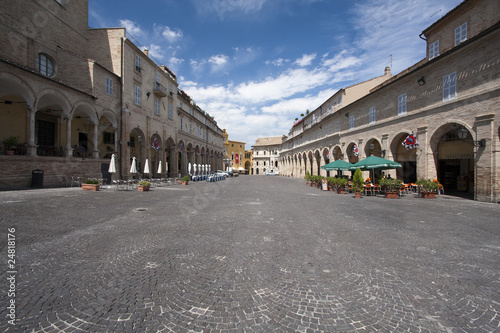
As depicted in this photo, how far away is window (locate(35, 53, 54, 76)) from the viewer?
702 inches

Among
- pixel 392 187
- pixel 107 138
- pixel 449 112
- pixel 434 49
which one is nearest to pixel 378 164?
pixel 392 187

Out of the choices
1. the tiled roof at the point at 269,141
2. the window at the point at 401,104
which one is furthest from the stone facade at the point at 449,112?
the tiled roof at the point at 269,141

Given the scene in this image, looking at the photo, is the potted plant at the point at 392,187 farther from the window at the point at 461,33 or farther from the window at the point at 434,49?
the window at the point at 434,49

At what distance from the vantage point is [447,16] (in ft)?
51.2

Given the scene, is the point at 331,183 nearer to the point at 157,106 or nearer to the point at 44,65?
the point at 157,106

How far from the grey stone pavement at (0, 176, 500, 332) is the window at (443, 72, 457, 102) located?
10830 mm

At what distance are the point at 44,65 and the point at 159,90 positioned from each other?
434 inches

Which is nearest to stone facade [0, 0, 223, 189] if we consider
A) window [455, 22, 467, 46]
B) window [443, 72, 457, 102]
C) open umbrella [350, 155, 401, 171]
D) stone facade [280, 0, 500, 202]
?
open umbrella [350, 155, 401, 171]

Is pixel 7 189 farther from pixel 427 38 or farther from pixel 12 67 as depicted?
pixel 427 38

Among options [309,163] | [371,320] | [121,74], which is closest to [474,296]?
[371,320]

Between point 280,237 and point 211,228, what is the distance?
2084 millimetres

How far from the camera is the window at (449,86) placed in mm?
13664

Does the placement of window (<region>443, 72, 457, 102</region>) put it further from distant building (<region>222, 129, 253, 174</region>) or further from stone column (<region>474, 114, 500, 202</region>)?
distant building (<region>222, 129, 253, 174</region>)

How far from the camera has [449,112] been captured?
14.0 meters
